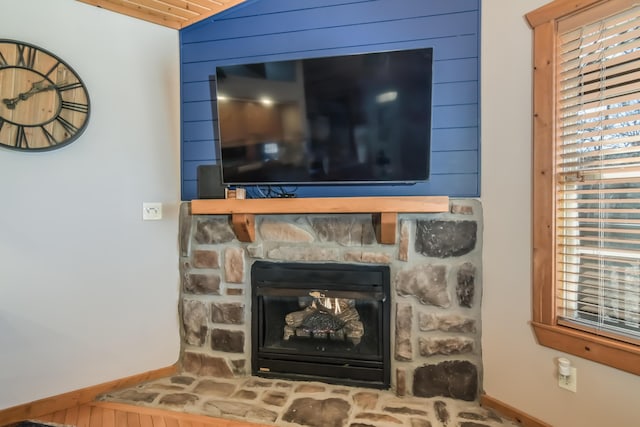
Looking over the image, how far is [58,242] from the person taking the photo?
6.05 feet

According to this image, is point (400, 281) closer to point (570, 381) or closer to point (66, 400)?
point (570, 381)

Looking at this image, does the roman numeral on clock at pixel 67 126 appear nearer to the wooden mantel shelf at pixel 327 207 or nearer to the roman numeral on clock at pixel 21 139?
the roman numeral on clock at pixel 21 139

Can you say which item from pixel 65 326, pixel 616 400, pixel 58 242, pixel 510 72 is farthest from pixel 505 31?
pixel 65 326

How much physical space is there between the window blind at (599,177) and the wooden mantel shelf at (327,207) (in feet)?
1.86

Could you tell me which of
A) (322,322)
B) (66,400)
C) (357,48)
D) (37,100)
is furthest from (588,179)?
(66,400)

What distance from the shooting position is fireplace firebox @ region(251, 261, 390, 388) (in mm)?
1943

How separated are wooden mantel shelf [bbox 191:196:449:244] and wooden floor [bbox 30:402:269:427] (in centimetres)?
100

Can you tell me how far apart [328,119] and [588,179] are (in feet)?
4.09

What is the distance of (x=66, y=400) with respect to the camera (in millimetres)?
1851

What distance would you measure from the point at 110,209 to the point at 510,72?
7.82 feet

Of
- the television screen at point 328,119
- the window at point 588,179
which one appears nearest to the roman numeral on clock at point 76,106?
the television screen at point 328,119

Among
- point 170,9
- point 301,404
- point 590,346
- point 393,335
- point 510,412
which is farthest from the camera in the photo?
point 170,9

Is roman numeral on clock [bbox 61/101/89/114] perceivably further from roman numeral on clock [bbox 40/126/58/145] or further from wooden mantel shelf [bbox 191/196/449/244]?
wooden mantel shelf [bbox 191/196/449/244]

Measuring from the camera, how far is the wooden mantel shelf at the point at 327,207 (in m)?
1.73
